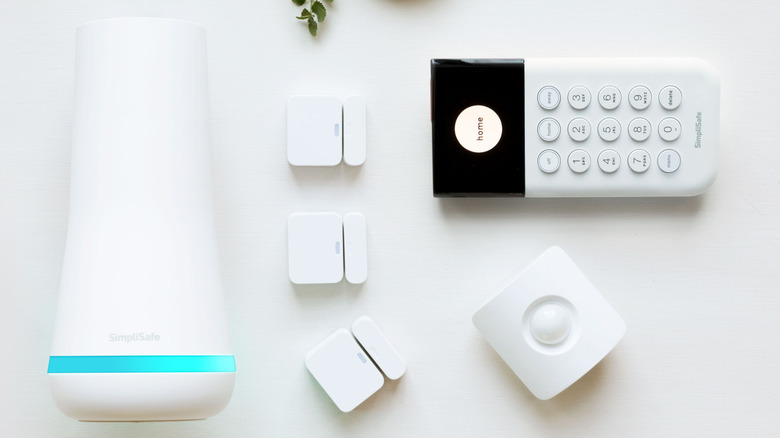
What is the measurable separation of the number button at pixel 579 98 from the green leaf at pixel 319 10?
0.55ft

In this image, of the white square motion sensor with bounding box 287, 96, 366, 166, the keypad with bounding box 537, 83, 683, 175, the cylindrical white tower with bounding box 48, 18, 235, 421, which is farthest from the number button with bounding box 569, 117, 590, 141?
the cylindrical white tower with bounding box 48, 18, 235, 421

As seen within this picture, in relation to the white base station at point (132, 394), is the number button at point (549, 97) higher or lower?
higher

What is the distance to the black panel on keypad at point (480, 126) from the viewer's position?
48 centimetres

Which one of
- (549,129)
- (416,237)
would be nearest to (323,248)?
(416,237)

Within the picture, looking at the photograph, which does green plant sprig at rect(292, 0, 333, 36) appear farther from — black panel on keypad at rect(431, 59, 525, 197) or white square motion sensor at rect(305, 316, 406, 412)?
white square motion sensor at rect(305, 316, 406, 412)

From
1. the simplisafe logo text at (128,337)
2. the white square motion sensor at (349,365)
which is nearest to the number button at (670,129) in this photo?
the white square motion sensor at (349,365)

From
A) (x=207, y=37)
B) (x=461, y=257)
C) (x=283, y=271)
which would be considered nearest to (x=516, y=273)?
(x=461, y=257)

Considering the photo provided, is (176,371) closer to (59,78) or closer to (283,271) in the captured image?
(283,271)

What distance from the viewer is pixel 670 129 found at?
0.48 m

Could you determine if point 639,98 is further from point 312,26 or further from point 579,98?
point 312,26

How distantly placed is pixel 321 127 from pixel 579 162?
17 centimetres

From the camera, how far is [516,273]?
19.7 inches

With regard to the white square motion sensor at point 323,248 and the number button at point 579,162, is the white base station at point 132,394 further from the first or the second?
the number button at point 579,162

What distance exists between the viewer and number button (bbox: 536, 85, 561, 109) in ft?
1.59
